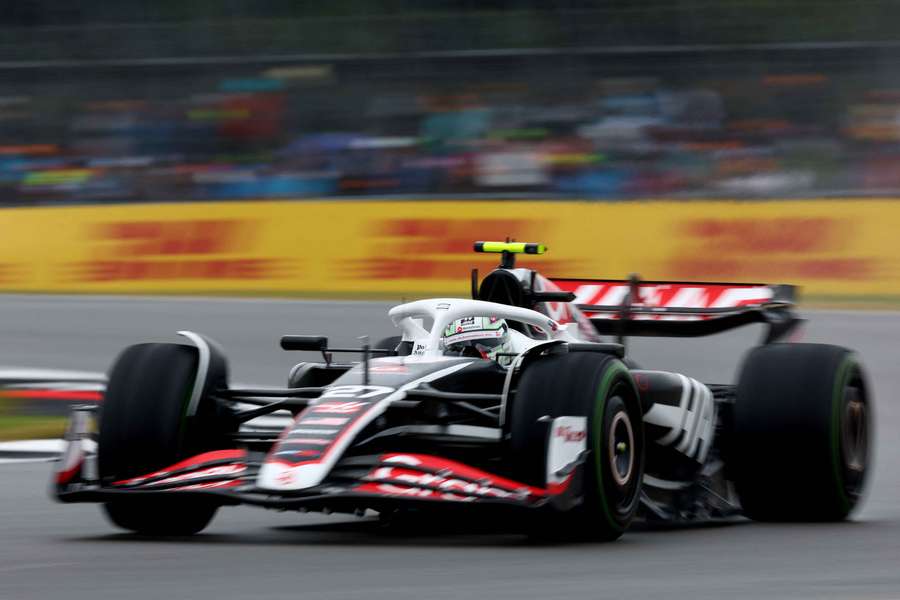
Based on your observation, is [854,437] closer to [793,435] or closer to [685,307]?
[793,435]

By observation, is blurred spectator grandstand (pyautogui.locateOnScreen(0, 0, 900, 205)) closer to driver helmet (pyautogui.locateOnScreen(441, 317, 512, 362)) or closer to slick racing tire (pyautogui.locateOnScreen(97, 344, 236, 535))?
driver helmet (pyautogui.locateOnScreen(441, 317, 512, 362))

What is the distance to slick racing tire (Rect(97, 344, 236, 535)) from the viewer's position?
21.5 ft

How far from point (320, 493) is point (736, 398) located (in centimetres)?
264

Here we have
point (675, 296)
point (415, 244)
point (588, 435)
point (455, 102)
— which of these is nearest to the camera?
point (588, 435)

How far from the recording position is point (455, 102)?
23.0 metres

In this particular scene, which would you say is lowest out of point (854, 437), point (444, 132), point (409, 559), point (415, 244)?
point (409, 559)

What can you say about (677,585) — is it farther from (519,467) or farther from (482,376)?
(482,376)

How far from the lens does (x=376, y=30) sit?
2472 centimetres

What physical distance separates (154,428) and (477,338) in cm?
166

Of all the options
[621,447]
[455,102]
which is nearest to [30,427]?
[621,447]

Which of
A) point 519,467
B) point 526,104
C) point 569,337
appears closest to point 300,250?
point 526,104

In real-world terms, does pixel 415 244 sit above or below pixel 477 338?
above

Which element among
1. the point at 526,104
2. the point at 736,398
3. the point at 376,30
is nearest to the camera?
the point at 736,398

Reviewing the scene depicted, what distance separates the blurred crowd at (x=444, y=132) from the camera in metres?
20.3
